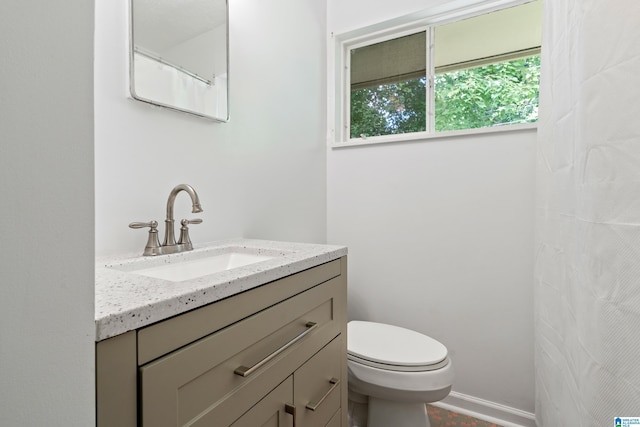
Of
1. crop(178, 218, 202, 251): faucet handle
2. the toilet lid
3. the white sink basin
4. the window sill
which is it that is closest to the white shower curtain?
the window sill

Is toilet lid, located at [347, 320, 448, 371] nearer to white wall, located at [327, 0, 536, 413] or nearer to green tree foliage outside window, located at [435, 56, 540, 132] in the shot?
white wall, located at [327, 0, 536, 413]

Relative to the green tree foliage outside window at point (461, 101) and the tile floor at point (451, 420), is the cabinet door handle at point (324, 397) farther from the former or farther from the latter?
the green tree foliage outside window at point (461, 101)

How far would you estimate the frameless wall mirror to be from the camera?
0.99 metres

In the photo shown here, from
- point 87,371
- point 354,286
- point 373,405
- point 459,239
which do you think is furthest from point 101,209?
point 459,239

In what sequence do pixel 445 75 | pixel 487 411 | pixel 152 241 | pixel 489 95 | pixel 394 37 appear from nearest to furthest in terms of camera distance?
pixel 152 241, pixel 487 411, pixel 489 95, pixel 445 75, pixel 394 37

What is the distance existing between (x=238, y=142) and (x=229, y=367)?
3.21 ft

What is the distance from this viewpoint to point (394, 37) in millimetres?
1873

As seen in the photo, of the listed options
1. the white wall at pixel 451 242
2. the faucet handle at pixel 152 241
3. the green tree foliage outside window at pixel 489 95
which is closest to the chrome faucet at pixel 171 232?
the faucet handle at pixel 152 241

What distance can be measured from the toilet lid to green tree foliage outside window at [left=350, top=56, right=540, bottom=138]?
1099 millimetres

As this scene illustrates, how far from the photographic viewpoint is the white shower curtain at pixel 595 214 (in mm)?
752

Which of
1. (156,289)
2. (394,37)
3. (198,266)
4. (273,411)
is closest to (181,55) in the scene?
(198,266)

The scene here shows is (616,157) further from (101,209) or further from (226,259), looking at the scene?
(101,209)

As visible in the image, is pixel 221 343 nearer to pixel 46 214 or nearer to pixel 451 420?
pixel 46 214

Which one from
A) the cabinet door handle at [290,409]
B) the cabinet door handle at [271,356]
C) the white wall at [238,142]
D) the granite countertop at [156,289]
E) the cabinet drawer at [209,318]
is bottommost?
the cabinet door handle at [290,409]
